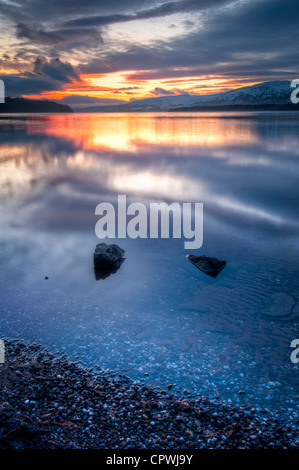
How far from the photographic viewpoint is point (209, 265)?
11.2 m

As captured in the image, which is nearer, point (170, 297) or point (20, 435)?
point (20, 435)

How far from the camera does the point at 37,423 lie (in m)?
5.47

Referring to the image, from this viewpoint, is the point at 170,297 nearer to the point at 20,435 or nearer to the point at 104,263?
the point at 104,263

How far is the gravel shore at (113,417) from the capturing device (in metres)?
5.28

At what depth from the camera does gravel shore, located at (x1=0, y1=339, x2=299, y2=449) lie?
528 centimetres

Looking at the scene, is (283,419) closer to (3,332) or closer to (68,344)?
(68,344)

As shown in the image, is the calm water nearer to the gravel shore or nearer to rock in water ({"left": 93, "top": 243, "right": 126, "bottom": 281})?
rock in water ({"left": 93, "top": 243, "right": 126, "bottom": 281})

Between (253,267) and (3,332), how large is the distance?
27.1ft

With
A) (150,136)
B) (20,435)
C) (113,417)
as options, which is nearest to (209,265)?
(113,417)

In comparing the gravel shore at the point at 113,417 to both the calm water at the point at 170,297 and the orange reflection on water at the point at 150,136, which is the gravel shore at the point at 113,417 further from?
the orange reflection on water at the point at 150,136

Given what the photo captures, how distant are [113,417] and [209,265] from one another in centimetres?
652

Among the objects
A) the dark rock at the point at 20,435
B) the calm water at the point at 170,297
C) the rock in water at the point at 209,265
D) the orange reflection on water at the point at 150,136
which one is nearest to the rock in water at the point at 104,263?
the calm water at the point at 170,297
